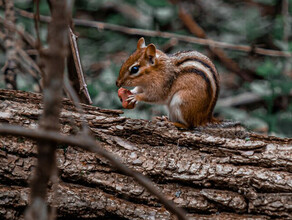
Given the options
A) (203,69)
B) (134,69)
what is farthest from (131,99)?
(203,69)

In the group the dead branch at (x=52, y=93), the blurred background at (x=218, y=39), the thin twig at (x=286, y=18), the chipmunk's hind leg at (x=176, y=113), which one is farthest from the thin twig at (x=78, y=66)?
the thin twig at (x=286, y=18)

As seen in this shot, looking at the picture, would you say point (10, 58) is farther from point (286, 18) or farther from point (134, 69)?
point (286, 18)

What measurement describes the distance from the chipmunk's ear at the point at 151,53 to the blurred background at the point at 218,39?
2.46ft

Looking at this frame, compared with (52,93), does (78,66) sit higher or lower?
higher

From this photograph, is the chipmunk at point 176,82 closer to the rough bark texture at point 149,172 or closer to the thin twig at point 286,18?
the rough bark texture at point 149,172

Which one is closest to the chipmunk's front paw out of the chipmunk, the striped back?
the chipmunk

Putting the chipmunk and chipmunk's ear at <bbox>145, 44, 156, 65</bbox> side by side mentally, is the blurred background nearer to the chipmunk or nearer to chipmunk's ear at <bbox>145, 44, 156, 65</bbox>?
the chipmunk

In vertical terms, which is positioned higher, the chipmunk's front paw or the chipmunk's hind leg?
the chipmunk's front paw

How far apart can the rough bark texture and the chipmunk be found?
1.96 ft

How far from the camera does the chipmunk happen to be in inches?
130

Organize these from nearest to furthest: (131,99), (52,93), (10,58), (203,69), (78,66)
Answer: (52,93) < (78,66) < (203,69) < (131,99) < (10,58)

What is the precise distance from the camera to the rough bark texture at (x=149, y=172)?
2.36 metres

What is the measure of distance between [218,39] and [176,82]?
3.37 metres

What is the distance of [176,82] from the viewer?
139 inches
